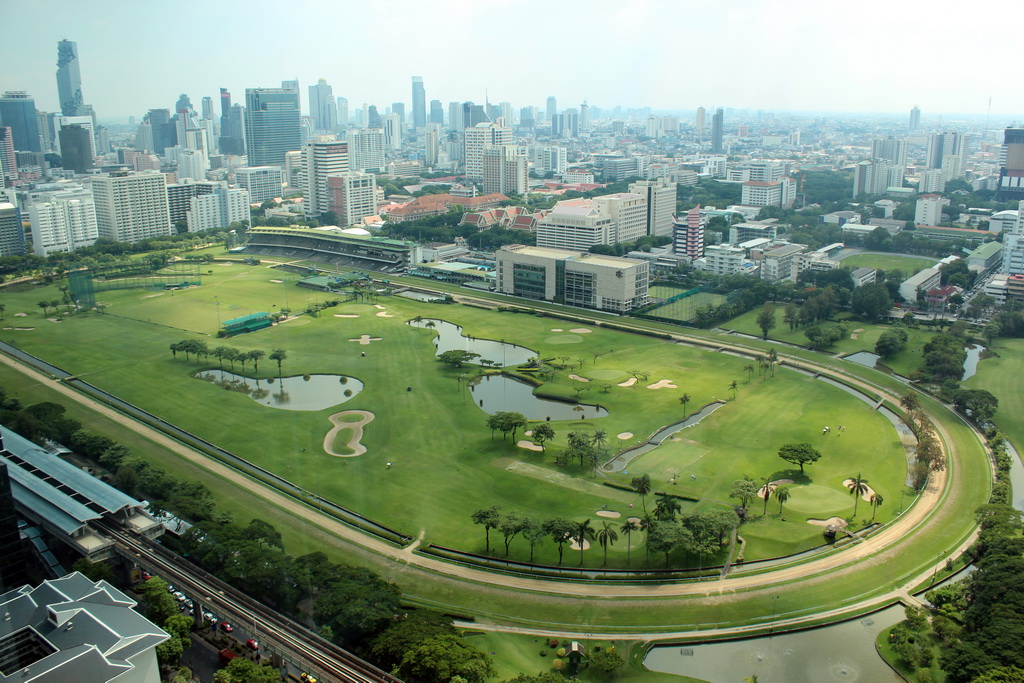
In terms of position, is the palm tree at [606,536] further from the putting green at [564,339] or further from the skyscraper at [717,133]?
the skyscraper at [717,133]

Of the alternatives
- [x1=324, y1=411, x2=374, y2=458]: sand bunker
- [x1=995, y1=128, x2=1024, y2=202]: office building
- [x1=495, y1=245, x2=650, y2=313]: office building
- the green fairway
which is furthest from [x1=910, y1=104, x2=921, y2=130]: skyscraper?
[x1=324, y1=411, x2=374, y2=458]: sand bunker

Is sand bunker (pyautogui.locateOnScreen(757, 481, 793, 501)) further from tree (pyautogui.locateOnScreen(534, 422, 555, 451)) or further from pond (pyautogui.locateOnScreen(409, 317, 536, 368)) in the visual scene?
pond (pyautogui.locateOnScreen(409, 317, 536, 368))

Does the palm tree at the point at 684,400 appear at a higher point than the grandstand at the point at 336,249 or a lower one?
lower

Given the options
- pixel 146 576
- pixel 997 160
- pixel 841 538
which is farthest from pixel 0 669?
pixel 997 160

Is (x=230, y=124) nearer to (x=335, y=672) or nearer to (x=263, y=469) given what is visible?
(x=263, y=469)

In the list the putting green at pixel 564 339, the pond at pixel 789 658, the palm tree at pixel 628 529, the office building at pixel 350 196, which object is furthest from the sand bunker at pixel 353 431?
the office building at pixel 350 196

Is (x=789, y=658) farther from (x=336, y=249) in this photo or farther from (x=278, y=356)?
(x=336, y=249)
